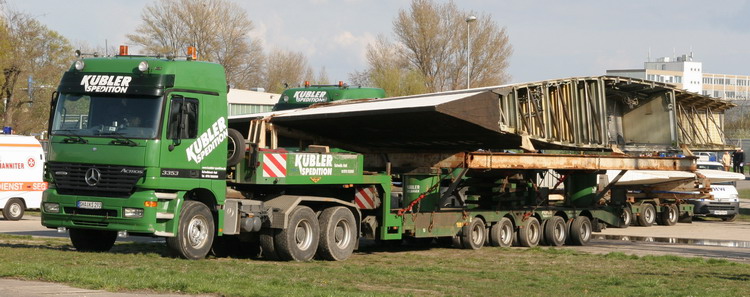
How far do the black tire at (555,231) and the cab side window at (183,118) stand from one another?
1024 cm

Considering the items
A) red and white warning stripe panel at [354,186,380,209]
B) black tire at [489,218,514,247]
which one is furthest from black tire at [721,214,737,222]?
red and white warning stripe panel at [354,186,380,209]

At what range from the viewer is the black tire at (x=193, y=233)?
1594 centimetres

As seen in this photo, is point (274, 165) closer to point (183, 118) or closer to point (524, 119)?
point (183, 118)

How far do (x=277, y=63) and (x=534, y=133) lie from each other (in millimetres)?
68786

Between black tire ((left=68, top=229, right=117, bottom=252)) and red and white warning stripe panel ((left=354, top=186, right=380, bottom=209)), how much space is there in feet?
14.5

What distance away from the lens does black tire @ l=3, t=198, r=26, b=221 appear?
30.1 meters

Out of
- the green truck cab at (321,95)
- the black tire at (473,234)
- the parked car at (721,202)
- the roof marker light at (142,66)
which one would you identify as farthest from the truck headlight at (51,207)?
the parked car at (721,202)

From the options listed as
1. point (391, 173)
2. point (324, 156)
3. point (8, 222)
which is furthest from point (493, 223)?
point (8, 222)

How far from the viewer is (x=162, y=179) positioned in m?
15.6

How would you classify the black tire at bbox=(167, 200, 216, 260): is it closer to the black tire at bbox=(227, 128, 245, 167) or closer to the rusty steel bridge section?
the black tire at bbox=(227, 128, 245, 167)

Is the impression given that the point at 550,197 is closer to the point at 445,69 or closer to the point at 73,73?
the point at 73,73

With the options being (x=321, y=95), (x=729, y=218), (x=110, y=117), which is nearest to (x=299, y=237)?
(x=110, y=117)

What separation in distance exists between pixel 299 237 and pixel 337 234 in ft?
3.23

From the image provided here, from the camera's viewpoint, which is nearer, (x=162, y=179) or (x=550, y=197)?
(x=162, y=179)
